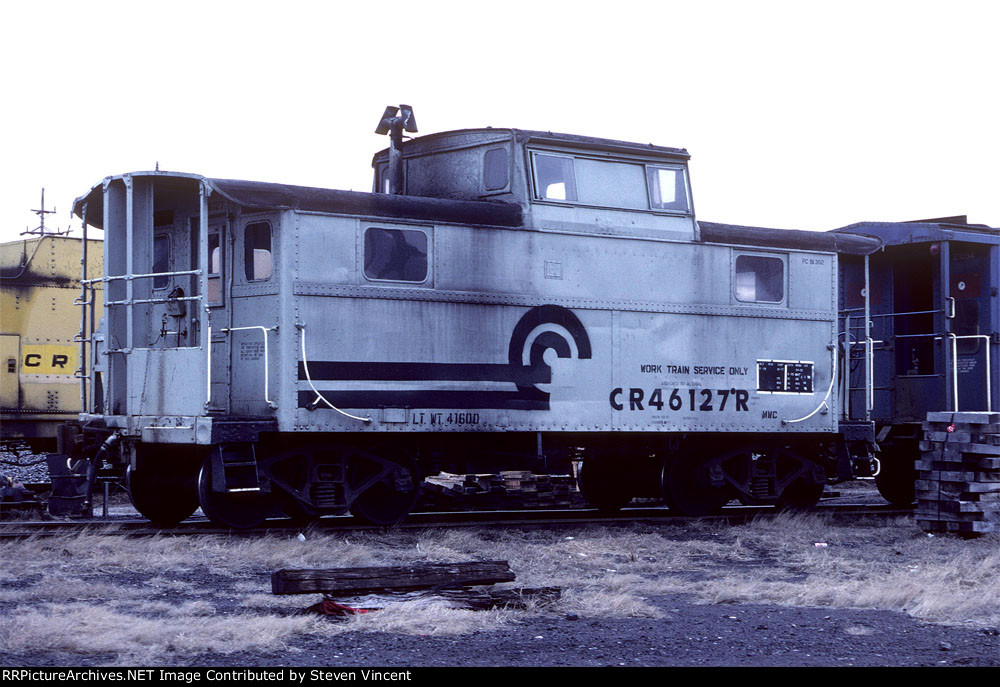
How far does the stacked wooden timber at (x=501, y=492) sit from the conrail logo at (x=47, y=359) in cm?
699

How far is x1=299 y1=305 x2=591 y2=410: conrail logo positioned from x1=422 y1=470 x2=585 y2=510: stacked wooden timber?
2.22m

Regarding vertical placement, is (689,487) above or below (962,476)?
below

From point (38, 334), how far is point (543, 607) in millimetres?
13822

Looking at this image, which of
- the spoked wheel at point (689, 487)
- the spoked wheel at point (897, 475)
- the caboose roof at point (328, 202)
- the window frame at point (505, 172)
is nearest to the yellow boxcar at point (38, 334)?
the caboose roof at point (328, 202)

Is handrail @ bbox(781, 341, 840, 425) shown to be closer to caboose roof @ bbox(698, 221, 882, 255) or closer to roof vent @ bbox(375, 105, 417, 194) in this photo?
caboose roof @ bbox(698, 221, 882, 255)

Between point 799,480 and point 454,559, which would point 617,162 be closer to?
point 799,480

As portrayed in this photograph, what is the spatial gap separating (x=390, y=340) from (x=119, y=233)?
2.99 meters

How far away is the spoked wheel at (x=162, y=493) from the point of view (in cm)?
1292

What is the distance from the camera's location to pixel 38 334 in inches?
771

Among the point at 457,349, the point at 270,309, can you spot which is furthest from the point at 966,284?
the point at 270,309

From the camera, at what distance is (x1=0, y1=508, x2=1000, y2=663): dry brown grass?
23.7 feet

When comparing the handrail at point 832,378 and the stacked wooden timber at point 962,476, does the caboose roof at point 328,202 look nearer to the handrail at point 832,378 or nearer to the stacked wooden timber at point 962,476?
the handrail at point 832,378

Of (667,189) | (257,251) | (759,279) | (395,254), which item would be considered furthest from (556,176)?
(257,251)

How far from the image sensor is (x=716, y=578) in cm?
1005
